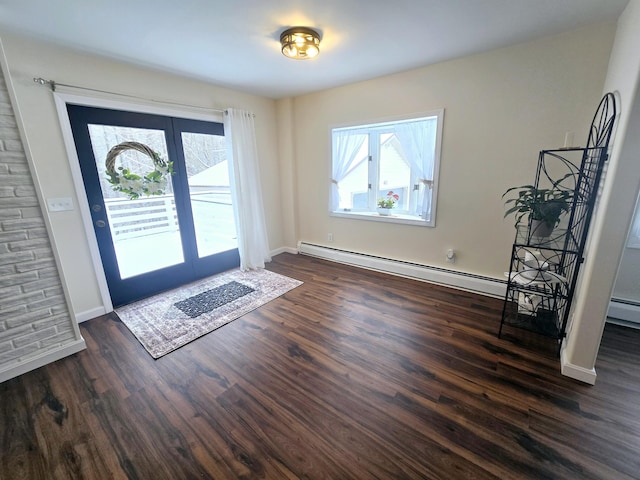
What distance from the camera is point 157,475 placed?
4.14 feet

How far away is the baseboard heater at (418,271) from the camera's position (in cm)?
288

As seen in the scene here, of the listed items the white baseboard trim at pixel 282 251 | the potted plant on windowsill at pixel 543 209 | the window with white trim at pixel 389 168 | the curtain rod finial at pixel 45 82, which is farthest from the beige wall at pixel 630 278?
the curtain rod finial at pixel 45 82

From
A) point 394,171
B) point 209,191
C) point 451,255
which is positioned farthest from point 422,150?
point 209,191

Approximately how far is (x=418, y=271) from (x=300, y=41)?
274 cm

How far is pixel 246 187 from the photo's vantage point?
3.63m

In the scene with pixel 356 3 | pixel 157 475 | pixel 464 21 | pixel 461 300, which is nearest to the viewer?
pixel 157 475

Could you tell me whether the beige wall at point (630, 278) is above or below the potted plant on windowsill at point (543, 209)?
below

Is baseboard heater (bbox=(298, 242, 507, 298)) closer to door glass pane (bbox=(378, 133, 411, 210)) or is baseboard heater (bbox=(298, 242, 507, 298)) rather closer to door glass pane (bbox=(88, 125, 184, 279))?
door glass pane (bbox=(378, 133, 411, 210))

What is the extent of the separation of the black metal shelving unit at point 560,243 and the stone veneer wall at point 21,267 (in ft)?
11.7

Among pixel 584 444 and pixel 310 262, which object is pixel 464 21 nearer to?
pixel 584 444

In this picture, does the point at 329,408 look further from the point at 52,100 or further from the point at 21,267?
the point at 52,100

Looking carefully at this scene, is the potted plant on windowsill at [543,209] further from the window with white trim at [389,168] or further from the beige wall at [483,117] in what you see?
the window with white trim at [389,168]

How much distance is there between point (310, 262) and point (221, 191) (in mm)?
1679

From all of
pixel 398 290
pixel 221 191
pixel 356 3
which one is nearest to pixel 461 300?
pixel 398 290
